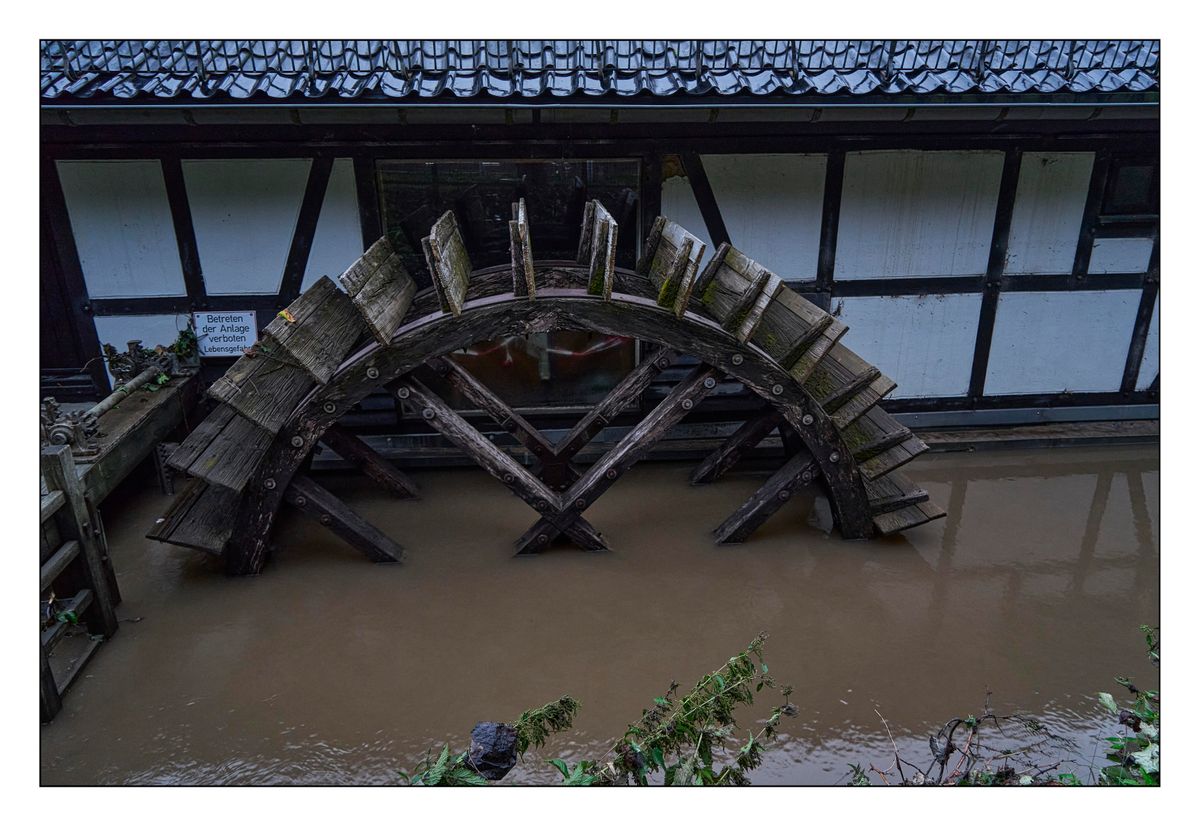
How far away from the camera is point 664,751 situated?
8.63 ft

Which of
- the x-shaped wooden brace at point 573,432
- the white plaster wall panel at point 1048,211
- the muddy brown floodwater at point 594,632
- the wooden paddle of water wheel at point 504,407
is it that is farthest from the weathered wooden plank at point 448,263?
the white plaster wall panel at point 1048,211

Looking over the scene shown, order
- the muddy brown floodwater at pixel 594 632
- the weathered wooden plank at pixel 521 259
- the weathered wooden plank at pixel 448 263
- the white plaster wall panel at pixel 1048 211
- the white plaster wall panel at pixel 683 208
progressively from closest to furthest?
the muddy brown floodwater at pixel 594 632 < the weathered wooden plank at pixel 448 263 < the weathered wooden plank at pixel 521 259 < the white plaster wall panel at pixel 683 208 < the white plaster wall panel at pixel 1048 211

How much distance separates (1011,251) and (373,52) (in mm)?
4920

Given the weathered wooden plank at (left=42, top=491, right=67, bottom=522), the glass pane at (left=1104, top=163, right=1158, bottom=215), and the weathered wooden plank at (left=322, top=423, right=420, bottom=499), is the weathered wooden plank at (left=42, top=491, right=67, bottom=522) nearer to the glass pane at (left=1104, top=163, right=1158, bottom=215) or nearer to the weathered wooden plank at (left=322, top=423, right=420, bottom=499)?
the weathered wooden plank at (left=322, top=423, right=420, bottom=499)

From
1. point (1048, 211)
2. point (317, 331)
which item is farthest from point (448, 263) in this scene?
point (1048, 211)

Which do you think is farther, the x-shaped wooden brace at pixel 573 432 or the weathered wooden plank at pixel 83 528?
the x-shaped wooden brace at pixel 573 432

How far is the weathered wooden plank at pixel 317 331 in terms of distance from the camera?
3996 mm

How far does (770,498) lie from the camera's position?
15.5 ft

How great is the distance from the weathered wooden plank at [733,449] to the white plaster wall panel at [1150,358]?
3435 millimetres

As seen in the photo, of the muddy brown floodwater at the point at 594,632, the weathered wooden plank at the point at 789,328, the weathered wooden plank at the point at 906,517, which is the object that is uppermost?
the weathered wooden plank at the point at 789,328

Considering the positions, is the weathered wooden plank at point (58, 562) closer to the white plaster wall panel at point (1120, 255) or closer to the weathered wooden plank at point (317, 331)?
the weathered wooden plank at point (317, 331)

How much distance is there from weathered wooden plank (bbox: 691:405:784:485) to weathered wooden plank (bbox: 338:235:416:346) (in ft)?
7.86

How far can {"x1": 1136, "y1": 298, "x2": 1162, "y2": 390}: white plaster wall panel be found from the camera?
20.6 ft

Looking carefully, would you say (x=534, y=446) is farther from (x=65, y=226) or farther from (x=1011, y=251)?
(x=1011, y=251)
